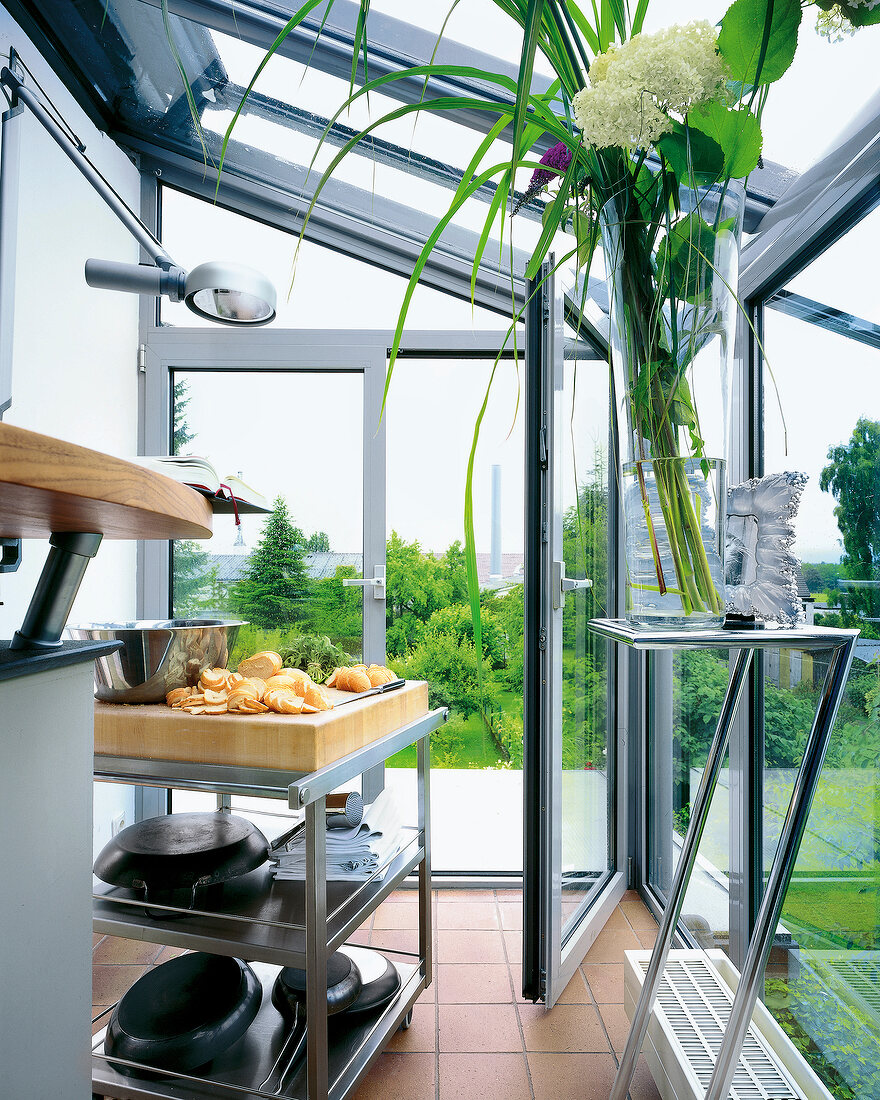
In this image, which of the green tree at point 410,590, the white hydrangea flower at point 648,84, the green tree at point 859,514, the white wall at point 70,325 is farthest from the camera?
the green tree at point 410,590

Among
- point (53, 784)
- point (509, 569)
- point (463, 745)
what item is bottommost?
point (463, 745)

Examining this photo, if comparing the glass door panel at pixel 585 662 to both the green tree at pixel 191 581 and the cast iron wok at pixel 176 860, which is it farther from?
the green tree at pixel 191 581

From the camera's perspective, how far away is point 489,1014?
72.1 inches

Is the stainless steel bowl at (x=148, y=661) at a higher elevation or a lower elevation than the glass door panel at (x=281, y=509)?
lower

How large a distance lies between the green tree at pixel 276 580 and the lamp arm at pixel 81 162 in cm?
151

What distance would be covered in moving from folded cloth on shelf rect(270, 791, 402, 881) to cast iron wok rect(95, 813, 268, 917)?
0.07 metres

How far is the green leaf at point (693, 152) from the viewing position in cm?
78

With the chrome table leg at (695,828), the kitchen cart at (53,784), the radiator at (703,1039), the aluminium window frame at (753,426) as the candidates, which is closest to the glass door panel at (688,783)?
the aluminium window frame at (753,426)

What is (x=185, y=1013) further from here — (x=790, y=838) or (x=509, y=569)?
(x=509, y=569)

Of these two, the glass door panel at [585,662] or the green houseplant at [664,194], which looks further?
the glass door panel at [585,662]

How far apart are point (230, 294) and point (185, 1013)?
1396 mm

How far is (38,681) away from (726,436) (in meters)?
0.76

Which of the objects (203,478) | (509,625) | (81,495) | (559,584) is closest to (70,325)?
(203,478)

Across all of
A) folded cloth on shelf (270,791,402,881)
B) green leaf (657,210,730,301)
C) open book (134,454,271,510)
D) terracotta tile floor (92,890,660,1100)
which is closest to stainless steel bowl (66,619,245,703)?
open book (134,454,271,510)
